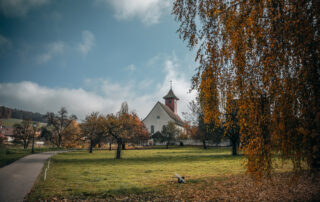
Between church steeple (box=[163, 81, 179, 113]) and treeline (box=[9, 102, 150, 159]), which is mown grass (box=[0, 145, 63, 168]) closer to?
treeline (box=[9, 102, 150, 159])

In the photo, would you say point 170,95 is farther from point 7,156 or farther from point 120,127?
point 7,156

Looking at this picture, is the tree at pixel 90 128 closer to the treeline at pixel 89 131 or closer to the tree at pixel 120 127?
the treeline at pixel 89 131

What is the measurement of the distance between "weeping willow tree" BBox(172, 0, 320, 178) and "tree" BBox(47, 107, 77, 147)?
47.7 meters

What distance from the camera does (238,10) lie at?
4.95m

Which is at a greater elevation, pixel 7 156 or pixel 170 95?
pixel 170 95

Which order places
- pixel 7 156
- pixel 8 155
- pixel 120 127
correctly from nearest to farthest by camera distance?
1. pixel 120 127
2. pixel 7 156
3. pixel 8 155

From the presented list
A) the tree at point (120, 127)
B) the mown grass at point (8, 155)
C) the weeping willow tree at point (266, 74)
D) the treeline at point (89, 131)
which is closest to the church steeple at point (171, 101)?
the treeline at point (89, 131)

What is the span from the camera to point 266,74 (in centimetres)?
420

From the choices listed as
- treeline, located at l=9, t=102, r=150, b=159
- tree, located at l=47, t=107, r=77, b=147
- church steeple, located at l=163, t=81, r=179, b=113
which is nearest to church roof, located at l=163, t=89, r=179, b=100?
church steeple, located at l=163, t=81, r=179, b=113

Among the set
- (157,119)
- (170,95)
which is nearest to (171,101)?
(170,95)

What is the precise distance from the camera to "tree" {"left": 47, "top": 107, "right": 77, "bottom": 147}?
1876 inches

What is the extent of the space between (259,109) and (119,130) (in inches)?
734

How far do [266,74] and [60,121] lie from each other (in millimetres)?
50477

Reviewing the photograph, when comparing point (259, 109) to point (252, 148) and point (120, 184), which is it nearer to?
point (252, 148)
